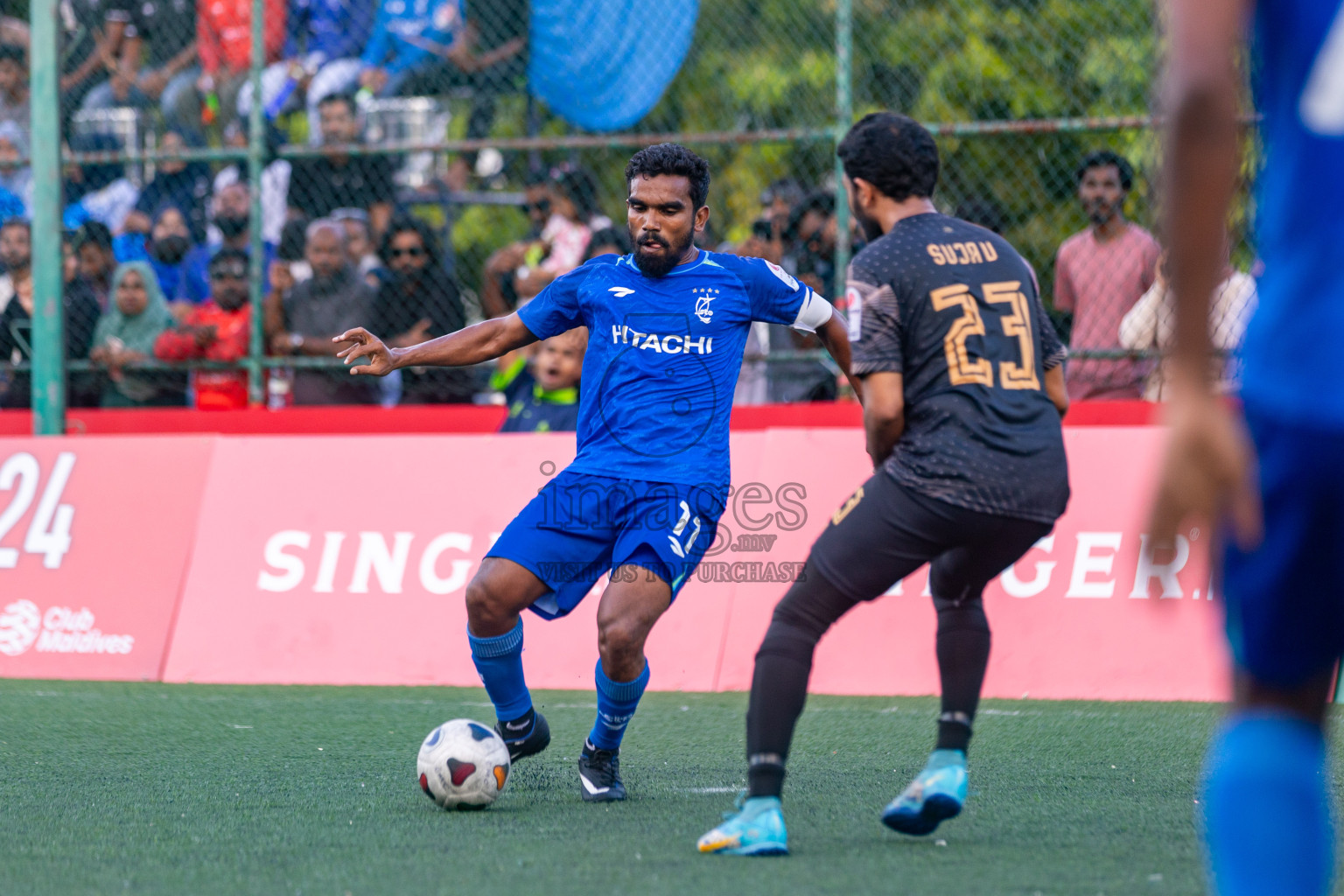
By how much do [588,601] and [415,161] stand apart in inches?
172

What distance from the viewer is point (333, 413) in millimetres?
9547

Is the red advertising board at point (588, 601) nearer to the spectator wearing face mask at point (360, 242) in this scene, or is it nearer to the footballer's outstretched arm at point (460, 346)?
the spectator wearing face mask at point (360, 242)

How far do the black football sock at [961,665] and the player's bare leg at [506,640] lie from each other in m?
1.35

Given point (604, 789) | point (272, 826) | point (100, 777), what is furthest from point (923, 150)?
point (100, 777)

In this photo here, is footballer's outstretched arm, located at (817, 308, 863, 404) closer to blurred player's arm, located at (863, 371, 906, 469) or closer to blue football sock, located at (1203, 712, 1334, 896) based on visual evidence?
blurred player's arm, located at (863, 371, 906, 469)

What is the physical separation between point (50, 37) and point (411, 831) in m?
7.09

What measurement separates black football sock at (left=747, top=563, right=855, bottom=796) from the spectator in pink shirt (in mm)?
4880

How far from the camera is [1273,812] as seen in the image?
2.20 metres

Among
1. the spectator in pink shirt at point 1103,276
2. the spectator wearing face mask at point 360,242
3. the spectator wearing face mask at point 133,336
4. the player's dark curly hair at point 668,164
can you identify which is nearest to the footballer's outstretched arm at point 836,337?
the player's dark curly hair at point 668,164

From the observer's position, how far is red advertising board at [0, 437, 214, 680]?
826 cm

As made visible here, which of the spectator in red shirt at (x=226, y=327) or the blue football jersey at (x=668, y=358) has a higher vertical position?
the blue football jersey at (x=668, y=358)

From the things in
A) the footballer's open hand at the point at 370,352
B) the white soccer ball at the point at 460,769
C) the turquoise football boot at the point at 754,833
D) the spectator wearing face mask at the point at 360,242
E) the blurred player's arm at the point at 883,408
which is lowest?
the spectator wearing face mask at the point at 360,242

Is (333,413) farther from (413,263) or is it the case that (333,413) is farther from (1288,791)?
(1288,791)

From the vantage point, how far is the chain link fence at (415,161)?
927cm
